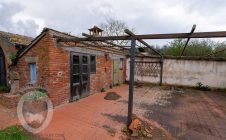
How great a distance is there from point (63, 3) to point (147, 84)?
29.5 feet

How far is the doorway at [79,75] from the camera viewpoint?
6834mm

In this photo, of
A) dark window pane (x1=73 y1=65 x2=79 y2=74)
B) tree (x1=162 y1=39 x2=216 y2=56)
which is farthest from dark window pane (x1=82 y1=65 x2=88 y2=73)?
tree (x1=162 y1=39 x2=216 y2=56)

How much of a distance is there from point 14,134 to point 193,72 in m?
12.1

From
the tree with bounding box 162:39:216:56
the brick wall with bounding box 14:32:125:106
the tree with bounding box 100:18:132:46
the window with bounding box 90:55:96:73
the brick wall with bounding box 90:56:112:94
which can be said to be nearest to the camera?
the brick wall with bounding box 14:32:125:106

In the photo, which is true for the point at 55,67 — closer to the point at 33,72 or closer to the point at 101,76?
the point at 33,72

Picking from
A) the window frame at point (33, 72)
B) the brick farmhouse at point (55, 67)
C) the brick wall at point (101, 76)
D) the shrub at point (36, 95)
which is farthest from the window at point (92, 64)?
the shrub at point (36, 95)

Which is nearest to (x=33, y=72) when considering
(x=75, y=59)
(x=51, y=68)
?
(x=51, y=68)

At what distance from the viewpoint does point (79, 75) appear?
7.23 meters

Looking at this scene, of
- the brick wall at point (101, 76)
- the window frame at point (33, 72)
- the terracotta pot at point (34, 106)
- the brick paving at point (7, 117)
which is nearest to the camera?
the brick paving at point (7, 117)

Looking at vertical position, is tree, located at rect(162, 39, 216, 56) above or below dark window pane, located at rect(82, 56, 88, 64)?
above

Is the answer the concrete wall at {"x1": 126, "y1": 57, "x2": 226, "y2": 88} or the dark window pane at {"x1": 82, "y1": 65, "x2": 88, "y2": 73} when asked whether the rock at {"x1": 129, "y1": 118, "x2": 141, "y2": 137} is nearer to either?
the dark window pane at {"x1": 82, "y1": 65, "x2": 88, "y2": 73}

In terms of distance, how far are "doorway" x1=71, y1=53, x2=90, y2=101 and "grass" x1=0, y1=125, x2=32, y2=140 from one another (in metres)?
2.95

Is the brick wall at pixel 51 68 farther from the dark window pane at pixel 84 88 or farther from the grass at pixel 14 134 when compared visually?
the grass at pixel 14 134

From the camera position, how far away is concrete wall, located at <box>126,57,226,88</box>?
37.8 feet
